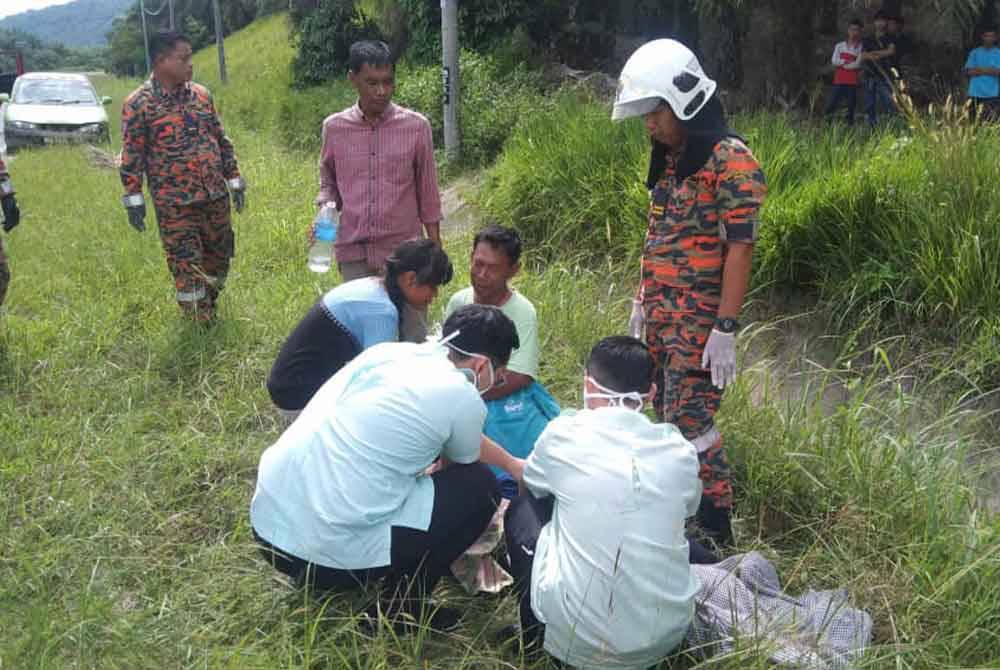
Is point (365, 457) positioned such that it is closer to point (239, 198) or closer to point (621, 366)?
point (621, 366)

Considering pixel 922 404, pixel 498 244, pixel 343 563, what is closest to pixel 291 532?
pixel 343 563

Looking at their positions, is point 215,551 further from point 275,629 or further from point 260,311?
point 260,311

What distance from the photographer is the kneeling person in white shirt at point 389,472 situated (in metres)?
2.38

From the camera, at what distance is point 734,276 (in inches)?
108

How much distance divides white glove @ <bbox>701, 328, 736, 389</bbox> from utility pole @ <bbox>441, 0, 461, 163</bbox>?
5.85 m

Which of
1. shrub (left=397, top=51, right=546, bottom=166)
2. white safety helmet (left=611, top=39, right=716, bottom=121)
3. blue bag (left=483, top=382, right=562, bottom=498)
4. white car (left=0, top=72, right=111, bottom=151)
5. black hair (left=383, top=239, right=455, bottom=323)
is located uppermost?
white safety helmet (left=611, top=39, right=716, bottom=121)

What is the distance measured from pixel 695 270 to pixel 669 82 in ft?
1.96

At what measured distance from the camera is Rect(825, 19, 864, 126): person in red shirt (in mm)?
8445

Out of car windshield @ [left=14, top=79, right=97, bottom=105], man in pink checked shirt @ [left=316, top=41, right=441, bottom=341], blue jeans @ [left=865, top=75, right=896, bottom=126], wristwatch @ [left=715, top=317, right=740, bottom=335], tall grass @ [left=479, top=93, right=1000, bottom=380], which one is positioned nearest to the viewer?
wristwatch @ [left=715, top=317, right=740, bottom=335]

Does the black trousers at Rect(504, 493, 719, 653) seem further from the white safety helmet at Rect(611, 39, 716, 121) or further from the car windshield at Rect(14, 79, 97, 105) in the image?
the car windshield at Rect(14, 79, 97, 105)

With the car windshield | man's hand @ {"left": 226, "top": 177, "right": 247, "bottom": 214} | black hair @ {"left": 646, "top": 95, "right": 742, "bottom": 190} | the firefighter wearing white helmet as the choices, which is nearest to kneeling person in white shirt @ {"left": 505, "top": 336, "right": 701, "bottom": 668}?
the firefighter wearing white helmet

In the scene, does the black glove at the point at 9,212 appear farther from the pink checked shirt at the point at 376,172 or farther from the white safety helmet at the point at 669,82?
the white safety helmet at the point at 669,82

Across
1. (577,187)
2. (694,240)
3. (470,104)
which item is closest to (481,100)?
(470,104)

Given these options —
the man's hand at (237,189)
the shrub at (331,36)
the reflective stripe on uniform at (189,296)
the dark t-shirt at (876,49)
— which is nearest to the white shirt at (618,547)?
the reflective stripe on uniform at (189,296)
